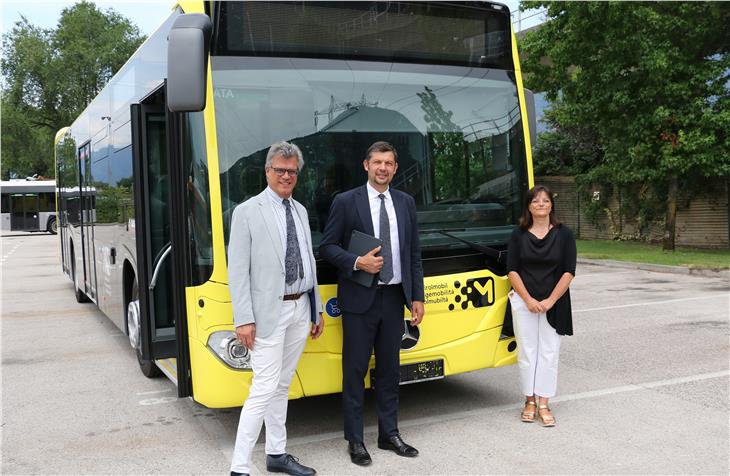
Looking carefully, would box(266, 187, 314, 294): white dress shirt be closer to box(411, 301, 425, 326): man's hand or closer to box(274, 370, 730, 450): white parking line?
box(411, 301, 425, 326): man's hand

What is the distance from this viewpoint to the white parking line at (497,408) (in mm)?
4871

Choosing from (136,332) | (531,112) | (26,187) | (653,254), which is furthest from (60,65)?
(531,112)

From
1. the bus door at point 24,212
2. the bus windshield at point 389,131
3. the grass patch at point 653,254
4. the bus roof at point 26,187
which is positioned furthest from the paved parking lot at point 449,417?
the bus door at point 24,212

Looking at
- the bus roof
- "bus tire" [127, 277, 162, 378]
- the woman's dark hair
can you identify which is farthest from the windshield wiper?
the bus roof

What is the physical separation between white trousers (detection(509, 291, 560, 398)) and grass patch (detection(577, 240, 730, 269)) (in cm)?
1088

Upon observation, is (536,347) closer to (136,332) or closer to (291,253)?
(291,253)

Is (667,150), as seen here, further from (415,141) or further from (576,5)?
(415,141)

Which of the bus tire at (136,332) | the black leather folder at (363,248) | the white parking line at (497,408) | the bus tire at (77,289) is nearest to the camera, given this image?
the black leather folder at (363,248)

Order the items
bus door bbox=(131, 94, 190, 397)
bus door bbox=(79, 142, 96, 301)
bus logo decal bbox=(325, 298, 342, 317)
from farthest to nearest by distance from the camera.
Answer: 1. bus door bbox=(79, 142, 96, 301)
2. bus door bbox=(131, 94, 190, 397)
3. bus logo decal bbox=(325, 298, 342, 317)

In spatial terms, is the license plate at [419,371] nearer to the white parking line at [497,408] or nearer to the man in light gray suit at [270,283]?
the white parking line at [497,408]

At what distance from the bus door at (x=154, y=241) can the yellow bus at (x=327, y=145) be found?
2cm

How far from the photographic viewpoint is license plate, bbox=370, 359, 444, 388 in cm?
476

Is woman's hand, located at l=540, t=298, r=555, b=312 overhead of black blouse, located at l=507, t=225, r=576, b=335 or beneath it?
beneath

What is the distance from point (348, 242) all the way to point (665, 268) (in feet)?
40.8
